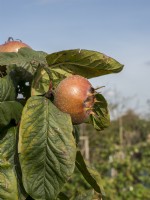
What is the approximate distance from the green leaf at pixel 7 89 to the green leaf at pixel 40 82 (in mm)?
58

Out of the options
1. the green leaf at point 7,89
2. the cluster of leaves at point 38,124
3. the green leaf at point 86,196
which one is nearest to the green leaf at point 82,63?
the cluster of leaves at point 38,124

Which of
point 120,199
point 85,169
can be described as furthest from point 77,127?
point 120,199

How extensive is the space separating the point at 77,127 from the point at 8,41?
1.15 ft

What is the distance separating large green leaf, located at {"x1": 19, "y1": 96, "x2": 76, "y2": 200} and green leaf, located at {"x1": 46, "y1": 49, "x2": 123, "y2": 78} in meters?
0.18

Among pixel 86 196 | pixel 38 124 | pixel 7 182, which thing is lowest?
pixel 86 196

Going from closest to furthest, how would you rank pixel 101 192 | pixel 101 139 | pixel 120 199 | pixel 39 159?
pixel 39 159, pixel 101 192, pixel 120 199, pixel 101 139

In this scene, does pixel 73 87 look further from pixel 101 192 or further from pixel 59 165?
pixel 101 192

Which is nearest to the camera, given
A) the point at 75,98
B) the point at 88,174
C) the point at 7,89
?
the point at 75,98

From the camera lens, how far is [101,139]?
55.4 ft

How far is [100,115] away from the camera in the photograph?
5.00ft

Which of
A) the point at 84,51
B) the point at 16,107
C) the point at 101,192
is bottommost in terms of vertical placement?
the point at 101,192

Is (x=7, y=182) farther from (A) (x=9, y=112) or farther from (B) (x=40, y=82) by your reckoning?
(B) (x=40, y=82)

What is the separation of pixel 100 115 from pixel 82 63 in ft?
0.69

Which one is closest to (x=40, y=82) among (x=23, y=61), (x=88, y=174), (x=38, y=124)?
(x=23, y=61)
